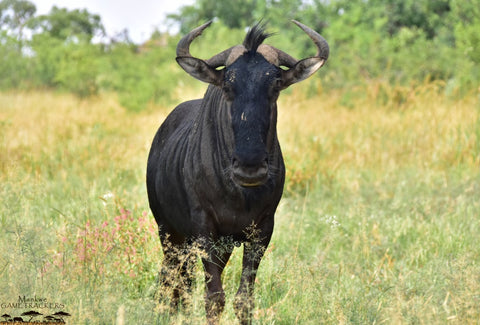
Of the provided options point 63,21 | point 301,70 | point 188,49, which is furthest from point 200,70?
point 63,21

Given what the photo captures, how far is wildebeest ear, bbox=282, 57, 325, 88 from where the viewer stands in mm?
3793

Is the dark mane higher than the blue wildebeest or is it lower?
higher

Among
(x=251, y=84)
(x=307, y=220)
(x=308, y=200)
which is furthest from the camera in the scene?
(x=308, y=200)

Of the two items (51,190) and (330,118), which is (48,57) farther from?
(51,190)

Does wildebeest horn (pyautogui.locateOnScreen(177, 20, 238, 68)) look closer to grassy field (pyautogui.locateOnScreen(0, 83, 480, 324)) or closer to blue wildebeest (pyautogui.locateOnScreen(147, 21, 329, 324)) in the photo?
blue wildebeest (pyautogui.locateOnScreen(147, 21, 329, 324))

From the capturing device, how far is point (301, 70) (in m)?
3.85

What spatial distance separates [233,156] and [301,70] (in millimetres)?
838

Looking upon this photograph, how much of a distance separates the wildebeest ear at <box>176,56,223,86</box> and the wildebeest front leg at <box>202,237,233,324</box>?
3.36ft

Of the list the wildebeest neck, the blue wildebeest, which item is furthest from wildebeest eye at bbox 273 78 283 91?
the wildebeest neck

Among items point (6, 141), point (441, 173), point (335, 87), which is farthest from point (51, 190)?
point (335, 87)

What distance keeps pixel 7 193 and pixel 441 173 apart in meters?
5.52

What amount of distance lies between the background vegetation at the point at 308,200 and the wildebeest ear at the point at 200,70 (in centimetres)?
125

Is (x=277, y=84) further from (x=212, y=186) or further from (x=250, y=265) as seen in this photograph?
(x=250, y=265)

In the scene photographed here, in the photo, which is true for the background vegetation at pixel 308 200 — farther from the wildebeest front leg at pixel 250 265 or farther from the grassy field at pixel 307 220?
the wildebeest front leg at pixel 250 265
